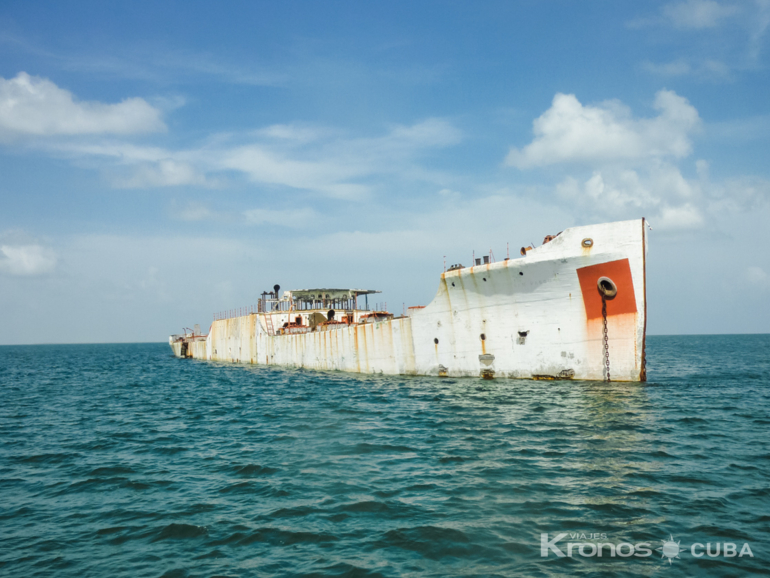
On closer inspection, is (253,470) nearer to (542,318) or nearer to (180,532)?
(180,532)

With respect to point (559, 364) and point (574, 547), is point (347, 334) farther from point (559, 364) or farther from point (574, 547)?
point (574, 547)

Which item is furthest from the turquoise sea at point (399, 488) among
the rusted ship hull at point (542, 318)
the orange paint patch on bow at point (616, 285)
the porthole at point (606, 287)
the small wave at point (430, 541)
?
the porthole at point (606, 287)

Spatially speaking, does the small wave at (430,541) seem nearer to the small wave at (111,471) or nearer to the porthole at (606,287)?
the small wave at (111,471)

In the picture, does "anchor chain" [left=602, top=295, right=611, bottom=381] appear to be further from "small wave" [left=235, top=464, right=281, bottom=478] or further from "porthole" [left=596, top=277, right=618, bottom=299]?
"small wave" [left=235, top=464, right=281, bottom=478]

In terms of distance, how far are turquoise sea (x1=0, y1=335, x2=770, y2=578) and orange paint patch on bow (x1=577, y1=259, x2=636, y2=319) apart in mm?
3062

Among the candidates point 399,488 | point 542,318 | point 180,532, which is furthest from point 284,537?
point 542,318

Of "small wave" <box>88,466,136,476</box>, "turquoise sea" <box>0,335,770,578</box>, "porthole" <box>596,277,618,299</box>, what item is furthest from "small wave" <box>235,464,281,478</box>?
"porthole" <box>596,277,618,299</box>

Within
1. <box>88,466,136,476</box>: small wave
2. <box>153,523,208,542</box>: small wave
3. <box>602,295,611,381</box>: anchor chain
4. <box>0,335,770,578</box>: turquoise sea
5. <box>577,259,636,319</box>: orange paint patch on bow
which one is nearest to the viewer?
<box>0,335,770,578</box>: turquoise sea

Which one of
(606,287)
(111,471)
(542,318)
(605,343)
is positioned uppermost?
(606,287)

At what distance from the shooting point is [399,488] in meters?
9.06

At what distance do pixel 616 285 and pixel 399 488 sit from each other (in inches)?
522

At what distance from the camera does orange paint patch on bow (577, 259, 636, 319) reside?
60.5ft

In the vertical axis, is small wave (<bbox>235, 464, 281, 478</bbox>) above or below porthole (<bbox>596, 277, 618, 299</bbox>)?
below

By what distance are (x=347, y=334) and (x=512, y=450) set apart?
19202 millimetres
